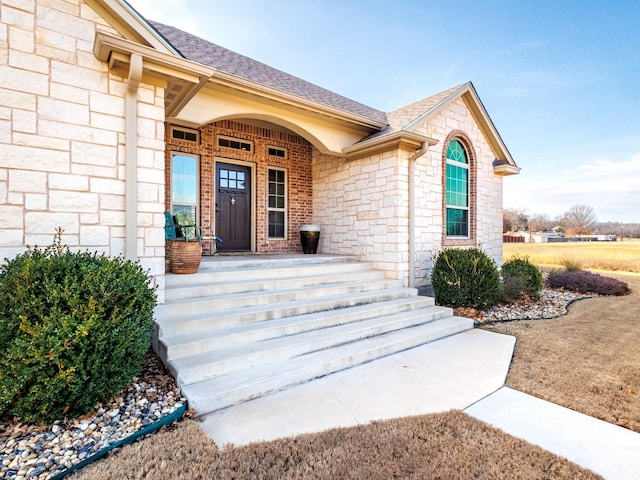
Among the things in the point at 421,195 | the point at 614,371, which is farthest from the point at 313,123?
the point at 614,371

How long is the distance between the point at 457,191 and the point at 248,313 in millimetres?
6369

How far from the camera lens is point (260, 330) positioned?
12.7 ft

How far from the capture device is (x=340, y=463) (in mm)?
2141

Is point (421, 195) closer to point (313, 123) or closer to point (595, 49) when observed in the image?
point (313, 123)

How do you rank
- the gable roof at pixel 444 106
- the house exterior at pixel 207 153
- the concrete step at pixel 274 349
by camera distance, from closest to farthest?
1. the concrete step at pixel 274 349
2. the house exterior at pixel 207 153
3. the gable roof at pixel 444 106

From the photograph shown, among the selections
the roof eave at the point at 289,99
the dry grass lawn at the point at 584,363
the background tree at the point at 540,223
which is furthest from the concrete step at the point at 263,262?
the background tree at the point at 540,223

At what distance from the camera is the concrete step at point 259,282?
4398 millimetres

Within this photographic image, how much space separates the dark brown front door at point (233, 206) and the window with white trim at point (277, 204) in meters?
0.57

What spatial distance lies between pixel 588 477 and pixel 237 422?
2.46 metres

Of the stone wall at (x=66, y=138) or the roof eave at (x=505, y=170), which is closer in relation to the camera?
the stone wall at (x=66, y=138)

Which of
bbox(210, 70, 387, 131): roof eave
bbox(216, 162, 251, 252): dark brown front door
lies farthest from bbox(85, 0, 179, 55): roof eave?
bbox(216, 162, 251, 252): dark brown front door

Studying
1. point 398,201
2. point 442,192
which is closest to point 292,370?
point 398,201

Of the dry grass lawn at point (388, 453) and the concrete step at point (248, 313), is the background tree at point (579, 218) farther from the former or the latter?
the dry grass lawn at point (388, 453)

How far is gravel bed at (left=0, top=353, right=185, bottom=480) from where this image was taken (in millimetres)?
2100
